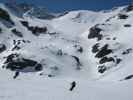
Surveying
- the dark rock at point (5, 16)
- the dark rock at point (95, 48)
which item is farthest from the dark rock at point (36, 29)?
A: the dark rock at point (95, 48)

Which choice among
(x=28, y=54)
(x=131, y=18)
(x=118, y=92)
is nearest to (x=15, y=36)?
(x=28, y=54)

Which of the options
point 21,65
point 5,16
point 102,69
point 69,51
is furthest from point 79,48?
point 5,16

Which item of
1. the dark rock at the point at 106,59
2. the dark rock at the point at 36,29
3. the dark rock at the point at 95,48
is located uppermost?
the dark rock at the point at 36,29

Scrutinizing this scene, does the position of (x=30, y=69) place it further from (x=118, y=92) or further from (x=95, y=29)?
(x=118, y=92)

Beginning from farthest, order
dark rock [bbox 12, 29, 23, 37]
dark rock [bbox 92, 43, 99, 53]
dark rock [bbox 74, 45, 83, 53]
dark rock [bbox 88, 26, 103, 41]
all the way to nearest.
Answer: dark rock [bbox 12, 29, 23, 37], dark rock [bbox 88, 26, 103, 41], dark rock [bbox 74, 45, 83, 53], dark rock [bbox 92, 43, 99, 53]

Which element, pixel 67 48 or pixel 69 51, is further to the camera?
pixel 67 48

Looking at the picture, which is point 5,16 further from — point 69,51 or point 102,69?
point 102,69

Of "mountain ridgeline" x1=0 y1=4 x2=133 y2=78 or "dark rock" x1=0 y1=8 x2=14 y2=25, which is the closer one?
"mountain ridgeline" x1=0 y1=4 x2=133 y2=78

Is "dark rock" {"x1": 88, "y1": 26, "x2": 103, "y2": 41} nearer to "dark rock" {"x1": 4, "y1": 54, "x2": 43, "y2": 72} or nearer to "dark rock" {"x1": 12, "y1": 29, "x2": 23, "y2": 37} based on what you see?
"dark rock" {"x1": 12, "y1": 29, "x2": 23, "y2": 37}

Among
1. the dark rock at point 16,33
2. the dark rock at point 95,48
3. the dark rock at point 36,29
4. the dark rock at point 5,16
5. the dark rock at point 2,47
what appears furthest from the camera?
the dark rock at point 5,16

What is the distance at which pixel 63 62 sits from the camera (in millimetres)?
81062

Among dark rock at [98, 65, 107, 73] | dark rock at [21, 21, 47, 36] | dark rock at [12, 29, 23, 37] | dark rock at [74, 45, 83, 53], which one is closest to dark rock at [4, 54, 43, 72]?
dark rock at [98, 65, 107, 73]

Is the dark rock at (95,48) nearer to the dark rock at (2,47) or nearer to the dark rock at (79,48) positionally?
the dark rock at (79,48)

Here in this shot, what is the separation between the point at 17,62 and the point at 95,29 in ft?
138
